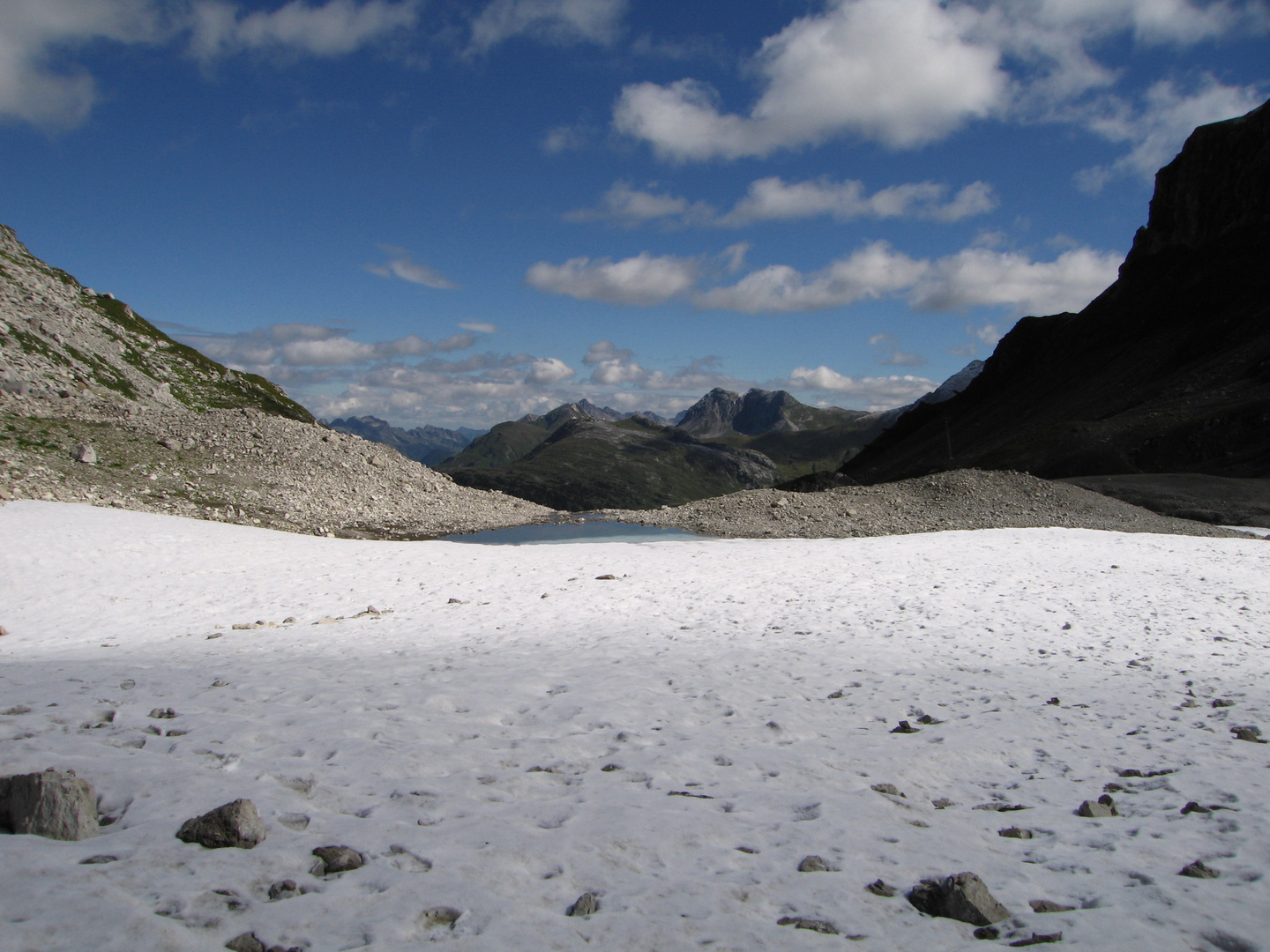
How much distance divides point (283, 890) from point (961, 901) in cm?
419

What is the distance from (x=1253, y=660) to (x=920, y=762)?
25.0 feet

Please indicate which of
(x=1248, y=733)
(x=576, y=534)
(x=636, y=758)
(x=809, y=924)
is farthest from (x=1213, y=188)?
(x=809, y=924)

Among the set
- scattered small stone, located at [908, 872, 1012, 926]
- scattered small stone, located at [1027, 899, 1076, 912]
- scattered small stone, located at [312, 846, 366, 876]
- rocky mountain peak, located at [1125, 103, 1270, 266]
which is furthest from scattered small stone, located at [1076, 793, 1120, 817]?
rocky mountain peak, located at [1125, 103, 1270, 266]

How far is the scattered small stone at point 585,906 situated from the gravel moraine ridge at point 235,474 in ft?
83.5

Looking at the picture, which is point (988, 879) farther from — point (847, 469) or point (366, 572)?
point (847, 469)

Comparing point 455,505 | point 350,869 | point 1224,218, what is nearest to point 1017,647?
point 350,869

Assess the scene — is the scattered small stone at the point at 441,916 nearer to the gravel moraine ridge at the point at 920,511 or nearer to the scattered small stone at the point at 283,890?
the scattered small stone at the point at 283,890

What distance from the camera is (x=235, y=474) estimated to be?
3100 centimetres

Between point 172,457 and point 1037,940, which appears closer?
point 1037,940

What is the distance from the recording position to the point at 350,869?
4418 millimetres

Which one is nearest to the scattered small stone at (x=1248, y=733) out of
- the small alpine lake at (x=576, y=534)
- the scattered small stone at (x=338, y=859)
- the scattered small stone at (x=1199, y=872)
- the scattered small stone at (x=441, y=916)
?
the scattered small stone at (x=1199, y=872)

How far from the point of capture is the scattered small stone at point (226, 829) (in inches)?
179

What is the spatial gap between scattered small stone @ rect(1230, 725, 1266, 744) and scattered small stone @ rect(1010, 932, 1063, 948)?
5253mm

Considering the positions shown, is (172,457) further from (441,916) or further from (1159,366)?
(1159,366)
